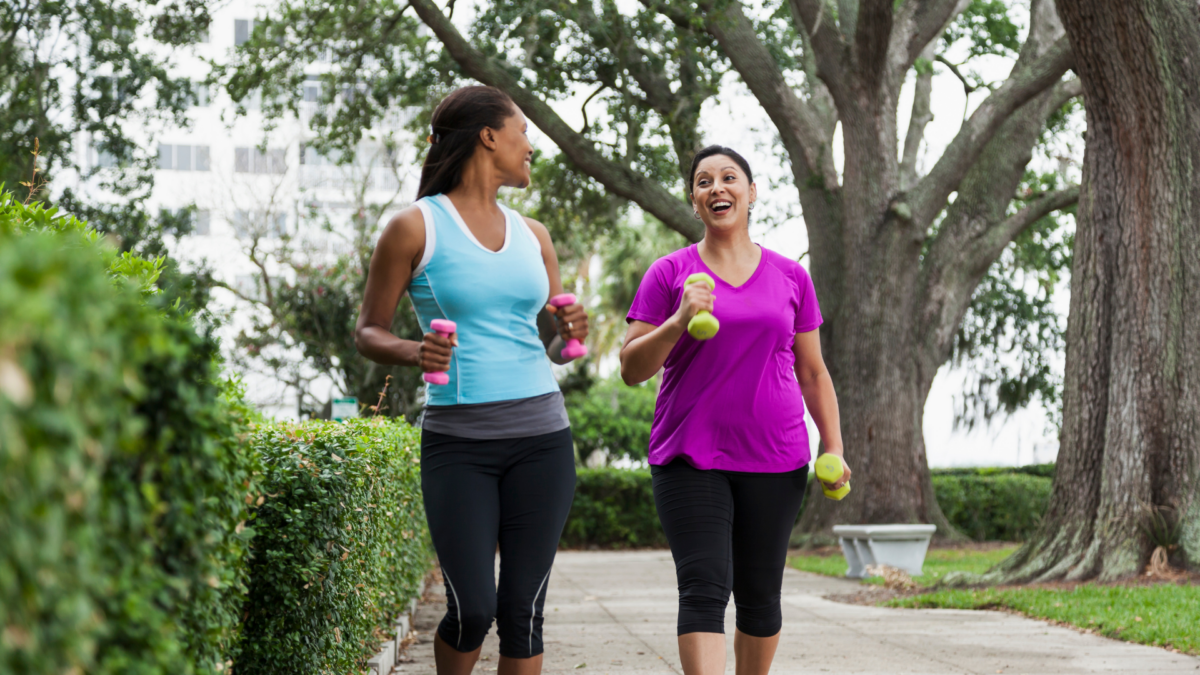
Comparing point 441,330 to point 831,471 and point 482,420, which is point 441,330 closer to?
point 482,420

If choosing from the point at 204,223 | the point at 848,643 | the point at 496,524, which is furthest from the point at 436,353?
the point at 204,223

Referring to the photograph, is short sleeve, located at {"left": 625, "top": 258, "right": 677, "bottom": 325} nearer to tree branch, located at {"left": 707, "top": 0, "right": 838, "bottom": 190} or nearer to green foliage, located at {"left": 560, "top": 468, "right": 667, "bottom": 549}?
tree branch, located at {"left": 707, "top": 0, "right": 838, "bottom": 190}

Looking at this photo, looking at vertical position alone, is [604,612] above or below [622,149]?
below

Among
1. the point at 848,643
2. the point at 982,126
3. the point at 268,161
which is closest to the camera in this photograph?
the point at 848,643

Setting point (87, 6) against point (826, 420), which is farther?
point (87, 6)

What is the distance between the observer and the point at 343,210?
2712 centimetres

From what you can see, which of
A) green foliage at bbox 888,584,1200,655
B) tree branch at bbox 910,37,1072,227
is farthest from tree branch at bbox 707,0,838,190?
green foliage at bbox 888,584,1200,655

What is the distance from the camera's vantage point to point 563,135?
44.6 feet

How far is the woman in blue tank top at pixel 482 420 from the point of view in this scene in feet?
10.4

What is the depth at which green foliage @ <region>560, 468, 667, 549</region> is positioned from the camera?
19547 mm

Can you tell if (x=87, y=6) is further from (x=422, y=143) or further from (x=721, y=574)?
(x=721, y=574)

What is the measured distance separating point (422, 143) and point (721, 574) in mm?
15874

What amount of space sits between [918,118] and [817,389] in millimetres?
14822

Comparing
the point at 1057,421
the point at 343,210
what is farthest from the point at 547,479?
the point at 1057,421
